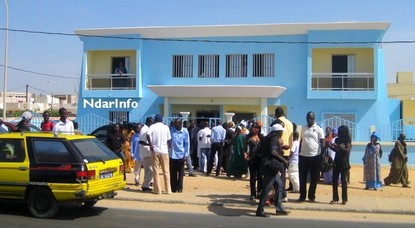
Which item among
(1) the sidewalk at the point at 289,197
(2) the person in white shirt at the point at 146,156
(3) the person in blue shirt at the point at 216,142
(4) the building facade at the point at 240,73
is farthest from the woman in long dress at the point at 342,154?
(4) the building facade at the point at 240,73

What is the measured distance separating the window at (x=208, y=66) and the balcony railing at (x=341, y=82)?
5.14 m

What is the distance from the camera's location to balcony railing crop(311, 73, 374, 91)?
78.8 ft

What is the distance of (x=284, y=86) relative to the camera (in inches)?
961

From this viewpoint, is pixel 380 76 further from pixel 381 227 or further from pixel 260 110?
pixel 381 227

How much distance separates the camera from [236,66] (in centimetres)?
2517

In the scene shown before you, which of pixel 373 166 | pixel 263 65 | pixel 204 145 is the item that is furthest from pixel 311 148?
pixel 263 65

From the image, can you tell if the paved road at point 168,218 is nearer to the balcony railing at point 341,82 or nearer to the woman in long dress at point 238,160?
the woman in long dress at point 238,160

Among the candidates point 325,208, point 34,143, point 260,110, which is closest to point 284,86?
point 260,110

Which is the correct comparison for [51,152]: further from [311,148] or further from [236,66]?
[236,66]

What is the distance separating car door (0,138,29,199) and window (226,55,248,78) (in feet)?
57.9

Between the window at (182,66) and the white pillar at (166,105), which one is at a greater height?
the window at (182,66)

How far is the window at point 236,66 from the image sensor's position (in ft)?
Result: 82.2

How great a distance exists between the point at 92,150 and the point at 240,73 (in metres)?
17.2

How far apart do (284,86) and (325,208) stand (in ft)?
50.0
